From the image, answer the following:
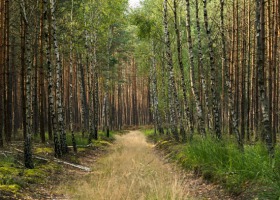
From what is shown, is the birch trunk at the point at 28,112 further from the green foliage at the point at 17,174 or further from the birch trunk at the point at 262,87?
the birch trunk at the point at 262,87

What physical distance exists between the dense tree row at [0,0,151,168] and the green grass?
5.43 m

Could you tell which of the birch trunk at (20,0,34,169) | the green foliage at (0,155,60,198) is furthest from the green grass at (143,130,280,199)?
the birch trunk at (20,0,34,169)

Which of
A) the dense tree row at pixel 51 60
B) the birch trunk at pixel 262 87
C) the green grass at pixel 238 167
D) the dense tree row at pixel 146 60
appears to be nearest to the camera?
the green grass at pixel 238 167

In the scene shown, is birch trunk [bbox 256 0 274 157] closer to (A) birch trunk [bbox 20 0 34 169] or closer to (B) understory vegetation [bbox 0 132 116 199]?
(B) understory vegetation [bbox 0 132 116 199]

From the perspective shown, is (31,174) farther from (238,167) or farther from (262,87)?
(262,87)

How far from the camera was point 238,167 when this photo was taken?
24.5 ft

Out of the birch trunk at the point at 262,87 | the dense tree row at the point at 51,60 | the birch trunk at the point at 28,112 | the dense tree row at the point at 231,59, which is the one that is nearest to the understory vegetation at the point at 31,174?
the birch trunk at the point at 28,112

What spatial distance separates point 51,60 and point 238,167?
10.7 metres

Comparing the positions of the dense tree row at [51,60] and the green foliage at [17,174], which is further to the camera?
the dense tree row at [51,60]

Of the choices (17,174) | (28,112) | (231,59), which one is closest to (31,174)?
(17,174)

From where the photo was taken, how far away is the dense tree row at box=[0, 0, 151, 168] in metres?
12.2

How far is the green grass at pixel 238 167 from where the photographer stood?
587 cm

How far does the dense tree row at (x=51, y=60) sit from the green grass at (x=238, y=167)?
543cm

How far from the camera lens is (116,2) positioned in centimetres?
2342
